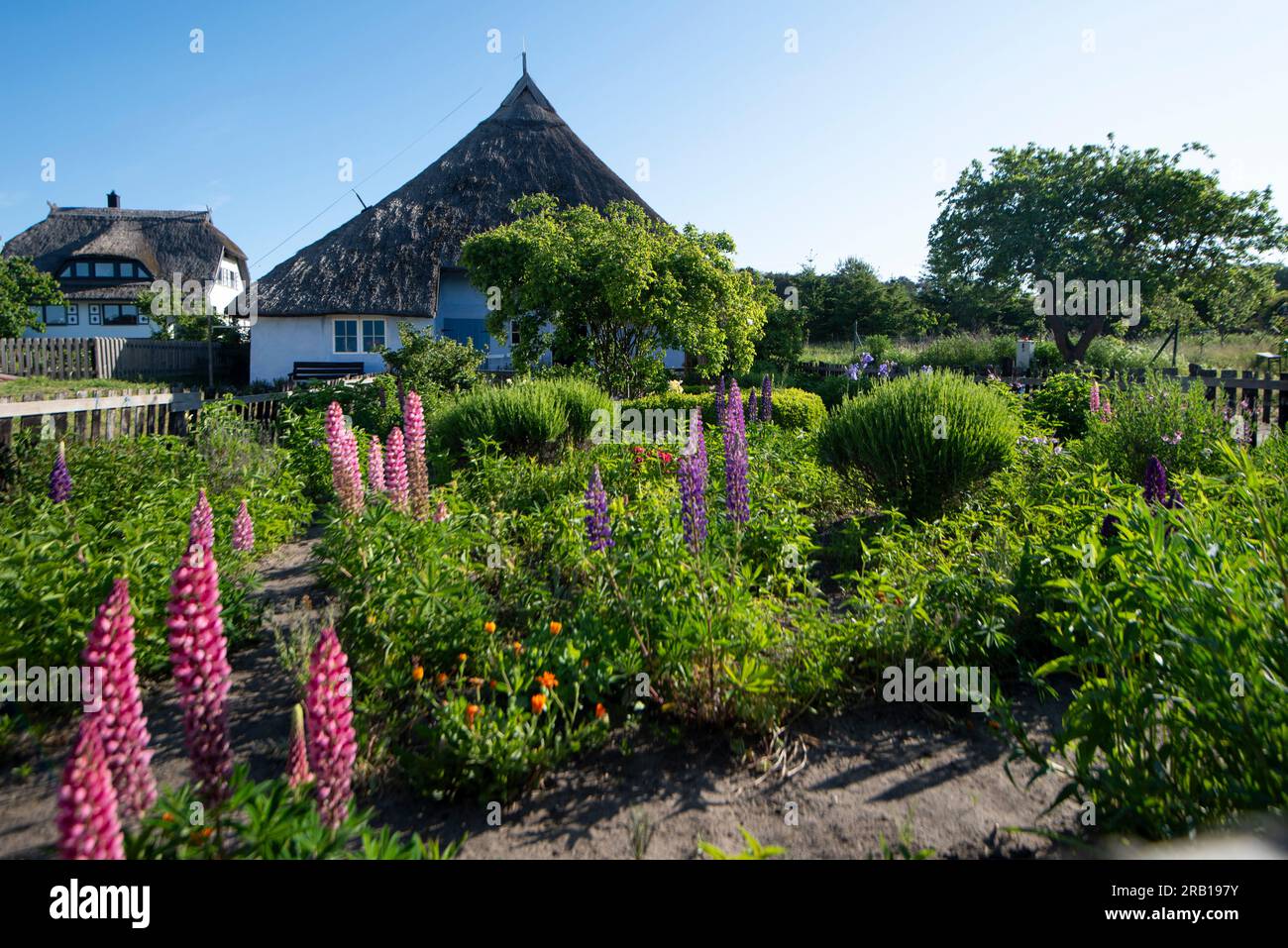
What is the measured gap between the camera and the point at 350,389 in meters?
11.7

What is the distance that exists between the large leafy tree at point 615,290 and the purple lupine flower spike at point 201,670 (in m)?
10.3

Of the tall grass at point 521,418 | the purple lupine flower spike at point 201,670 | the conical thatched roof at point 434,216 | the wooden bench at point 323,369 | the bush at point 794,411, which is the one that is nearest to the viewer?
the purple lupine flower spike at point 201,670

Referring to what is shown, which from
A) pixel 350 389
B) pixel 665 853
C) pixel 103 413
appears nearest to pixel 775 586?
pixel 665 853

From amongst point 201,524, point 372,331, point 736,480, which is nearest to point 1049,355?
point 372,331

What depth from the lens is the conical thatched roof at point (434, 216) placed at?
24.5 m

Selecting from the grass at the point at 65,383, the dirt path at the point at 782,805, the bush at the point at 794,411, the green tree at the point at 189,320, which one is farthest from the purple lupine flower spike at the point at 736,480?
the green tree at the point at 189,320

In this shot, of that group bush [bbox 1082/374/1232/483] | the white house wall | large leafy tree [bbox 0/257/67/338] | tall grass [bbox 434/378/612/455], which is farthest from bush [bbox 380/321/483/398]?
large leafy tree [bbox 0/257/67/338]

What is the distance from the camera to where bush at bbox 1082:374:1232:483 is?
6.34 m

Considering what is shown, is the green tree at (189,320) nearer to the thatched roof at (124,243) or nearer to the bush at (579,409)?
the thatched roof at (124,243)

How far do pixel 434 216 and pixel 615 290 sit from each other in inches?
658

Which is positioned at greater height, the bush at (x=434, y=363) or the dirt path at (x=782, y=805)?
the bush at (x=434, y=363)

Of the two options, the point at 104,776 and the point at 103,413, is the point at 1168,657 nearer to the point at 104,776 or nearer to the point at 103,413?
the point at 104,776

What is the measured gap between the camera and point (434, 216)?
26266 millimetres

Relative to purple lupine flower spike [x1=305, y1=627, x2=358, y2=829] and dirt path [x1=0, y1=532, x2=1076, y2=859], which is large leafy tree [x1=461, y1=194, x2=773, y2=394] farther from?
purple lupine flower spike [x1=305, y1=627, x2=358, y2=829]
